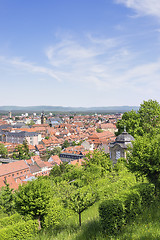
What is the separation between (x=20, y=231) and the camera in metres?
11.1

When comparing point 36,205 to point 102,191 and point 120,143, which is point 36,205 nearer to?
point 102,191

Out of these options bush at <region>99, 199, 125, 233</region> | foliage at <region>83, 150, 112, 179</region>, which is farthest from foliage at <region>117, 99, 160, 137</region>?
bush at <region>99, 199, 125, 233</region>

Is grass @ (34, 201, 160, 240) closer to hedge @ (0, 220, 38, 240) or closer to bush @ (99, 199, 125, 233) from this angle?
bush @ (99, 199, 125, 233)

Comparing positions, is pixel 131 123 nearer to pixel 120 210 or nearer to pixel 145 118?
pixel 145 118

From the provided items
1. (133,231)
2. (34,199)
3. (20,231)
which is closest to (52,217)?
(34,199)

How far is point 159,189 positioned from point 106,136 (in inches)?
3609

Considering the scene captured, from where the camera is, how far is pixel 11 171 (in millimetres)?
53438

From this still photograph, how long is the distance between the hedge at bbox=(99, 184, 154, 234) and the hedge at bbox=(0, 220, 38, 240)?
162 inches

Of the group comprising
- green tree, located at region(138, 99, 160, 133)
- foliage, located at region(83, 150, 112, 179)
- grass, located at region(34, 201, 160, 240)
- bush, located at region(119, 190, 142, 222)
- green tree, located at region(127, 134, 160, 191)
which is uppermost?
green tree, located at region(138, 99, 160, 133)

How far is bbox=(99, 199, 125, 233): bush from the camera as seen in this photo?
9.41m

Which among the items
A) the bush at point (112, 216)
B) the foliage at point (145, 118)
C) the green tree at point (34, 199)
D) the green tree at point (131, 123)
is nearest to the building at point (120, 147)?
the green tree at point (131, 123)

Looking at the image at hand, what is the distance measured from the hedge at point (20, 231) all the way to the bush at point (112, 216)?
4105 millimetres

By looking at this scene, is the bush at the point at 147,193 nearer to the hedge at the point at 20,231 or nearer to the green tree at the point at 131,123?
the hedge at the point at 20,231

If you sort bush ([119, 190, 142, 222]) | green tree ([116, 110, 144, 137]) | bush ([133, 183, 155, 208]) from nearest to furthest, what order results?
bush ([119, 190, 142, 222])
bush ([133, 183, 155, 208])
green tree ([116, 110, 144, 137])
